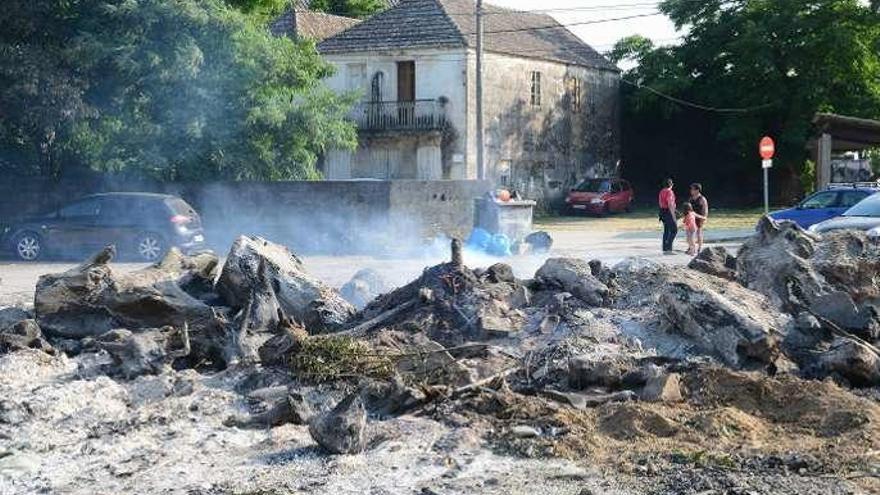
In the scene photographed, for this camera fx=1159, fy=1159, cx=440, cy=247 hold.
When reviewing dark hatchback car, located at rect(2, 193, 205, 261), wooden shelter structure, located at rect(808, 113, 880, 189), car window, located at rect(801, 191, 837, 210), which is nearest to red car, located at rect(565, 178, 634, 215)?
wooden shelter structure, located at rect(808, 113, 880, 189)

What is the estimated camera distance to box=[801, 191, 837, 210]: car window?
2711 cm

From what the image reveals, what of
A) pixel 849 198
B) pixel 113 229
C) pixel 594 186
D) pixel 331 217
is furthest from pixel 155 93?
pixel 594 186

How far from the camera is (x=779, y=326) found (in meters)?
11.3

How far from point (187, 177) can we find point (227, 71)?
8.86ft

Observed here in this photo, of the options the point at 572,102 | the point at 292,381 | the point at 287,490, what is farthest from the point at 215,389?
the point at 572,102

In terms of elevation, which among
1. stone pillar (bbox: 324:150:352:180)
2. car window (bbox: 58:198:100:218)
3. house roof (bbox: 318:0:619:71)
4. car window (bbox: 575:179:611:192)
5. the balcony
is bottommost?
car window (bbox: 575:179:611:192)

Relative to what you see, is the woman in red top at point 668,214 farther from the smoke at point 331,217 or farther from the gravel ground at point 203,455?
the gravel ground at point 203,455

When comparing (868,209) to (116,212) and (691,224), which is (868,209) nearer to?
(691,224)

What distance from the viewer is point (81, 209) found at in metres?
24.1

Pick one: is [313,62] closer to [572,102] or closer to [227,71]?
[227,71]

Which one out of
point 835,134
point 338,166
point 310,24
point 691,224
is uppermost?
point 310,24

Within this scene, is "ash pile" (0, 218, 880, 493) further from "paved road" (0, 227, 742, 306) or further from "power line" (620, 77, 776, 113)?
"power line" (620, 77, 776, 113)

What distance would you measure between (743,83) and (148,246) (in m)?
32.1

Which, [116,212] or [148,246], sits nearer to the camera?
[148,246]
